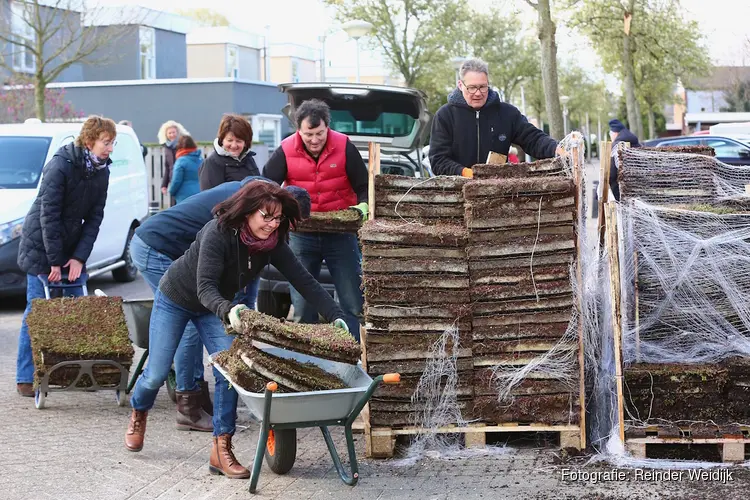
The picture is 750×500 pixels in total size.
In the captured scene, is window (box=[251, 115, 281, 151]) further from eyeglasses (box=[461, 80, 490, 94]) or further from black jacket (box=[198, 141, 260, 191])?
eyeglasses (box=[461, 80, 490, 94])

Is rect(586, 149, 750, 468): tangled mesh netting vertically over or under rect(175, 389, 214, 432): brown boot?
over

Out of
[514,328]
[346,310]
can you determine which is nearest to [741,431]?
[514,328]

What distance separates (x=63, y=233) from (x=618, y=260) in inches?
163

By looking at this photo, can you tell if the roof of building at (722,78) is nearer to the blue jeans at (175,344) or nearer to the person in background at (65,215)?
the person in background at (65,215)

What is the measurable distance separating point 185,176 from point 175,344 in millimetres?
6321

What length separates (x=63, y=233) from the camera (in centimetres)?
750

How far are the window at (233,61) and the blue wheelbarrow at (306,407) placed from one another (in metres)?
51.1

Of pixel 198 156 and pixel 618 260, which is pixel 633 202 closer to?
pixel 618 260

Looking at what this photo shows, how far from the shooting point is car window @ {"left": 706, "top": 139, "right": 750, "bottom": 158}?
21566 millimetres

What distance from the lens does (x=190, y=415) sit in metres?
6.66

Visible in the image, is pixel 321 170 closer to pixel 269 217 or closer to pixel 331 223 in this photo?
pixel 331 223

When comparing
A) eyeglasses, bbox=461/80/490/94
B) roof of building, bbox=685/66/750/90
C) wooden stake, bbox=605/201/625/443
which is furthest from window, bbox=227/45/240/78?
wooden stake, bbox=605/201/625/443

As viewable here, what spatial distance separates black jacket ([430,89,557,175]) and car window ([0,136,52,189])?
6037 millimetres

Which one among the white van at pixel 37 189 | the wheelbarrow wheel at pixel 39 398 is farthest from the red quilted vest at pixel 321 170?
the white van at pixel 37 189
